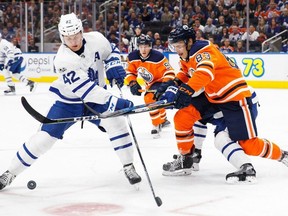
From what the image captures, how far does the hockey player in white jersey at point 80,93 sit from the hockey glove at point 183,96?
10.7 inches

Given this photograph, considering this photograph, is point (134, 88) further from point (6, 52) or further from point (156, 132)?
point (6, 52)

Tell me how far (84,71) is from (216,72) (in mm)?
802

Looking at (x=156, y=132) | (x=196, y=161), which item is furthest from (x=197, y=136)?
(x=156, y=132)

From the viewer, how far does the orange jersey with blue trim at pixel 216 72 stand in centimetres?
389

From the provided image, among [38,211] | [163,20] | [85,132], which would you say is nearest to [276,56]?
[163,20]

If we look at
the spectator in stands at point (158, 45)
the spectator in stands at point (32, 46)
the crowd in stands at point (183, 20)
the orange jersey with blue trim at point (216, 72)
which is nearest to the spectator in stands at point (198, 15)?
the crowd in stands at point (183, 20)

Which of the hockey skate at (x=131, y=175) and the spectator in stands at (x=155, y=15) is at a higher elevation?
the hockey skate at (x=131, y=175)

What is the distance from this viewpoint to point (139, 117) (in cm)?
791

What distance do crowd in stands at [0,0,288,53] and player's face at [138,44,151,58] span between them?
5.87m

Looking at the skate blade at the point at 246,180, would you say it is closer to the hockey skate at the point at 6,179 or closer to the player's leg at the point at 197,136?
the player's leg at the point at 197,136

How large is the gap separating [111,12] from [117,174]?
9.80 metres

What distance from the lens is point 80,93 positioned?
3.69 meters

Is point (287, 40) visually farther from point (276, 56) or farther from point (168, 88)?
point (168, 88)

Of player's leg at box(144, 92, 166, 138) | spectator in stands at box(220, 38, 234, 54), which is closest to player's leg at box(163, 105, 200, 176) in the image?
player's leg at box(144, 92, 166, 138)
